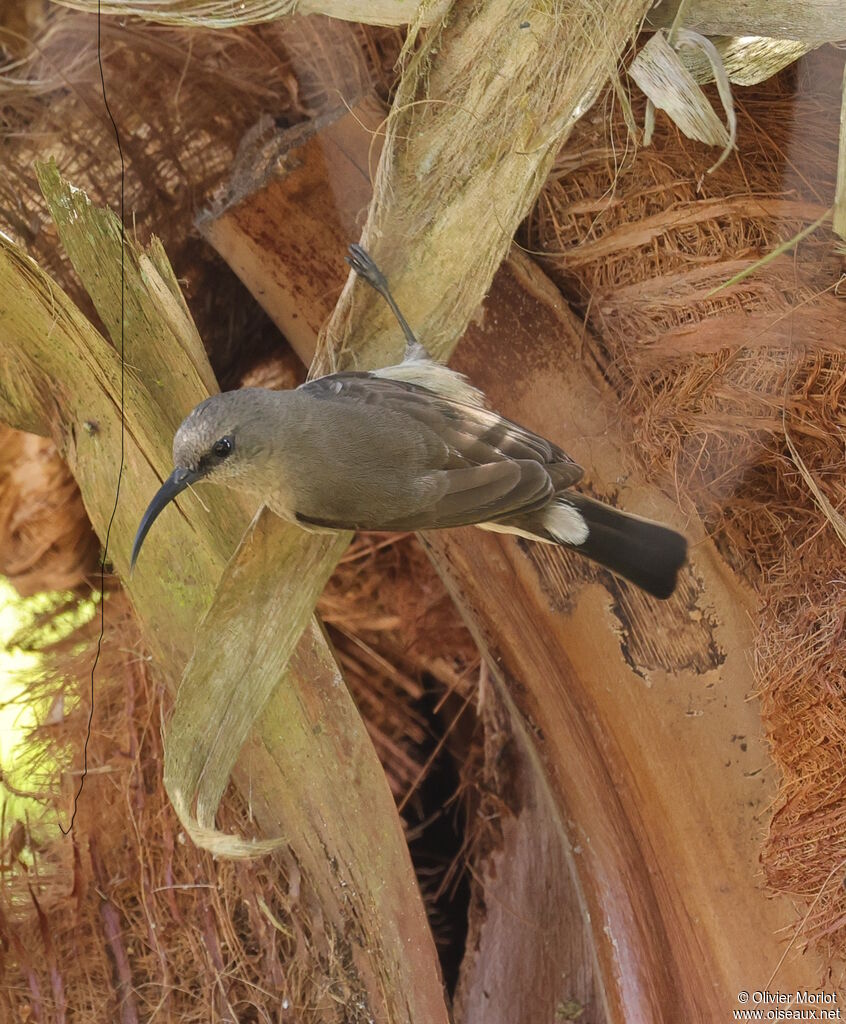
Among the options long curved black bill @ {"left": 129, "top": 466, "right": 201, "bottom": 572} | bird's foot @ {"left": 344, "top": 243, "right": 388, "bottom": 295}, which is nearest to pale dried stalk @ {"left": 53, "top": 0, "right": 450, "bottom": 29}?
bird's foot @ {"left": 344, "top": 243, "right": 388, "bottom": 295}

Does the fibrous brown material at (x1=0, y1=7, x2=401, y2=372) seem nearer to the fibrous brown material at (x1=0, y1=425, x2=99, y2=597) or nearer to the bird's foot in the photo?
the fibrous brown material at (x1=0, y1=425, x2=99, y2=597)

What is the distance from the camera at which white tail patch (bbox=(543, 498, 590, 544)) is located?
90.2 inches

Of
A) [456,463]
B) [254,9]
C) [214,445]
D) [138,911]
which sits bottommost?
[138,911]

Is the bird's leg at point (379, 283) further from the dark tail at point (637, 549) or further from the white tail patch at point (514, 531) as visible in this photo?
the dark tail at point (637, 549)

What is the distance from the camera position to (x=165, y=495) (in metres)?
2.02

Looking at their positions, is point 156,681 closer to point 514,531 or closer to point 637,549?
point 514,531

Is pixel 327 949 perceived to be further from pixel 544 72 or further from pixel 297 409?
pixel 544 72

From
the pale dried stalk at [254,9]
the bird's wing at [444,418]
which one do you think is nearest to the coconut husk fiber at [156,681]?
the pale dried stalk at [254,9]

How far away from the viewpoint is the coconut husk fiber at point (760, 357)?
7.28 feet

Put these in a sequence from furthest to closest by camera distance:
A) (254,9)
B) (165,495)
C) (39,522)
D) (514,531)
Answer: (39,522)
(514,531)
(254,9)
(165,495)

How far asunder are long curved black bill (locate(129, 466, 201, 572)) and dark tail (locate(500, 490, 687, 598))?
73 cm

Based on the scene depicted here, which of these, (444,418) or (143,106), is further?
(143,106)

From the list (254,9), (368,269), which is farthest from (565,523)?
(254,9)

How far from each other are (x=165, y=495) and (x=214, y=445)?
0.15 metres
